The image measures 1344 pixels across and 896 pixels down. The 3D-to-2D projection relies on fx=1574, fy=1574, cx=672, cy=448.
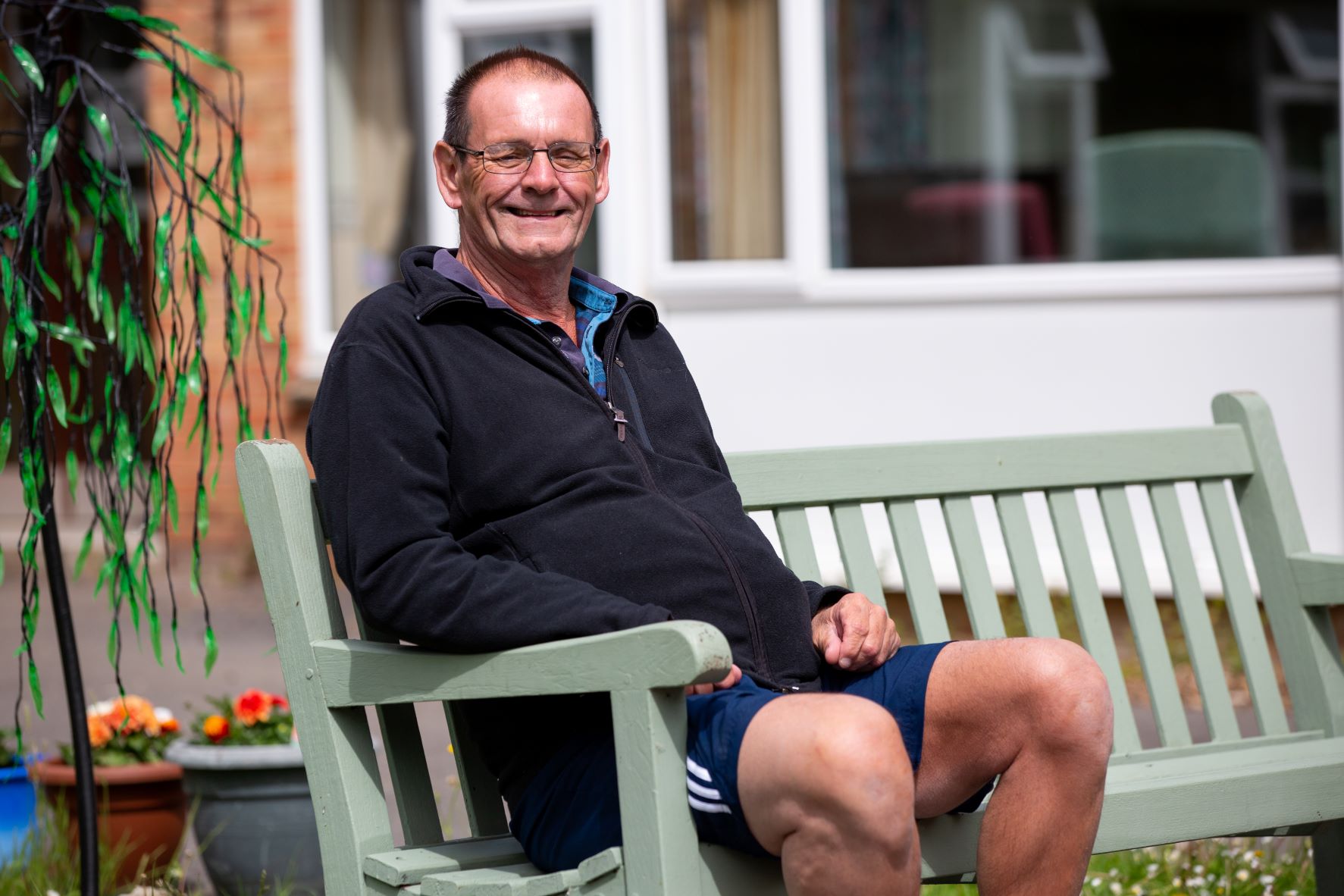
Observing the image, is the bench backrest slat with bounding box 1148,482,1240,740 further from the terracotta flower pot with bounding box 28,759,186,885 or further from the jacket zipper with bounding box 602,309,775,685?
the terracotta flower pot with bounding box 28,759,186,885

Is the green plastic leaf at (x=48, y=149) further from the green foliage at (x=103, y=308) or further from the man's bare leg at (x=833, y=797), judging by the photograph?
the man's bare leg at (x=833, y=797)

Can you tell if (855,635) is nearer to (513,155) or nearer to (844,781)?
(844,781)

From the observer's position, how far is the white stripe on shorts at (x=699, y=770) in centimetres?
209

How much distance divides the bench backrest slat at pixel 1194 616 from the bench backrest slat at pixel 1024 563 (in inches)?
10.8

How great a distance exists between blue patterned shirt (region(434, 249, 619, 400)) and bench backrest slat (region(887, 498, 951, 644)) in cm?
68

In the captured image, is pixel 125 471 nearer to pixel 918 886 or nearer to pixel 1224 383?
pixel 918 886

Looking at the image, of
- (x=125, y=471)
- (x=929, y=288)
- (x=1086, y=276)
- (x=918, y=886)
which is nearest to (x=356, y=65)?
(x=929, y=288)

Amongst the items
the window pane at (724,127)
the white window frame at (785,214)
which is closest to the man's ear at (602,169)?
the white window frame at (785,214)

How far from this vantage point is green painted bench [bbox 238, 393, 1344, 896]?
2.01 m

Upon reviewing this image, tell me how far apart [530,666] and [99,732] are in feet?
5.98

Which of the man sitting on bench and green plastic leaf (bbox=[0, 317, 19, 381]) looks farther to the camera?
green plastic leaf (bbox=[0, 317, 19, 381])

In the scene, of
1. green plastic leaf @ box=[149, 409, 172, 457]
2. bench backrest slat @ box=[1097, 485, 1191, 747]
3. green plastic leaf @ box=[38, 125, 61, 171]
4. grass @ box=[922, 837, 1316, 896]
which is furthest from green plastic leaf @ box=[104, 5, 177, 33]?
grass @ box=[922, 837, 1316, 896]

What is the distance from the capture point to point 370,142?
8125 millimetres

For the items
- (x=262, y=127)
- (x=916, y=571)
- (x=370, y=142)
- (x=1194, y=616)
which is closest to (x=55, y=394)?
(x=916, y=571)
